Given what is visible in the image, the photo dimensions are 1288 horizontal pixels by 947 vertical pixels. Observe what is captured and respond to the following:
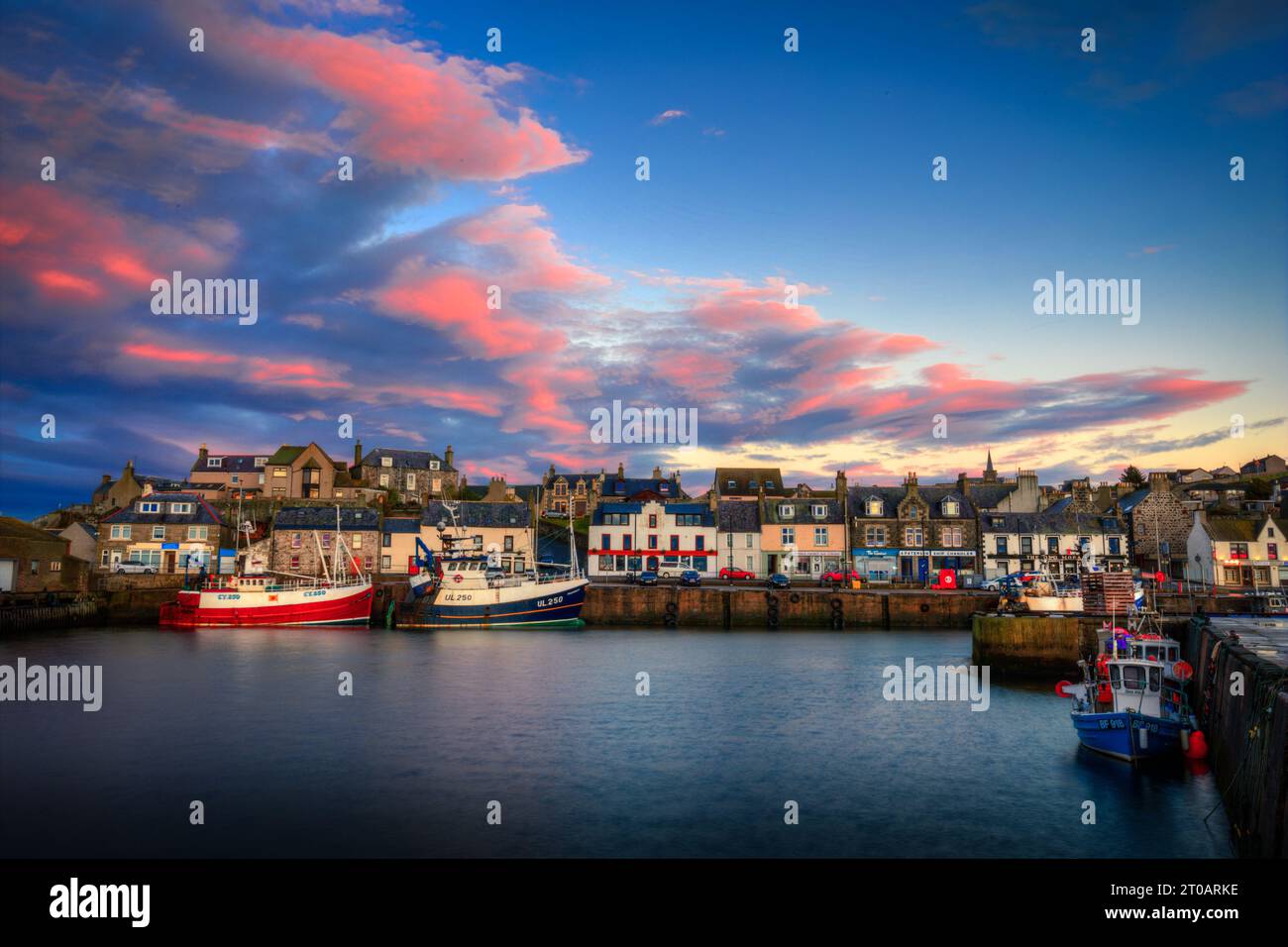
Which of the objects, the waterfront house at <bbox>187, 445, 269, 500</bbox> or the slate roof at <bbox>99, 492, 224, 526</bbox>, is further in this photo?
the waterfront house at <bbox>187, 445, 269, 500</bbox>

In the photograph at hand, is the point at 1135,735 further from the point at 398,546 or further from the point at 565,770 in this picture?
the point at 398,546

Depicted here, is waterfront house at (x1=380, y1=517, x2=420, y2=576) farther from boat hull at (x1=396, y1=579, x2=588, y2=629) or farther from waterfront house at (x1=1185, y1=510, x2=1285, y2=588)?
waterfront house at (x1=1185, y1=510, x2=1285, y2=588)

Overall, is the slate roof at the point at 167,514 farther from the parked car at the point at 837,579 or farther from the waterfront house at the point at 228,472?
the parked car at the point at 837,579

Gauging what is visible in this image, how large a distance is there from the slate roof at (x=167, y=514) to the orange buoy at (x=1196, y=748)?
230 ft

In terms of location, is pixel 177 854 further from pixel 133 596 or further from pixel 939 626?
pixel 133 596

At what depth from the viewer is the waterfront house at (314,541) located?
67812 mm

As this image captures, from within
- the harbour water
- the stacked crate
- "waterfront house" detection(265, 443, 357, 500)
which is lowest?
the harbour water

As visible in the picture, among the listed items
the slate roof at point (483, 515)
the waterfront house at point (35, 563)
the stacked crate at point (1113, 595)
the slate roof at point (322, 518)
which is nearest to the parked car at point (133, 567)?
the waterfront house at point (35, 563)

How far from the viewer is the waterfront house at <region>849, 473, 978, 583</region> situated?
69500 mm

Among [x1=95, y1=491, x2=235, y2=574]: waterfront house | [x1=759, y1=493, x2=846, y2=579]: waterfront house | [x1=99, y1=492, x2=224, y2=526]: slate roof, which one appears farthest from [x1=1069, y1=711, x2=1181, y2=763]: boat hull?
[x1=99, y1=492, x2=224, y2=526]: slate roof

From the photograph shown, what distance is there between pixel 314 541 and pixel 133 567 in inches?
575
